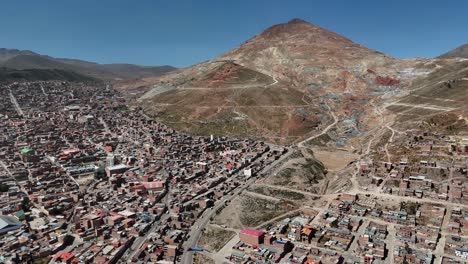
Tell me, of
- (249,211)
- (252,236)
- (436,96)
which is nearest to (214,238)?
(252,236)

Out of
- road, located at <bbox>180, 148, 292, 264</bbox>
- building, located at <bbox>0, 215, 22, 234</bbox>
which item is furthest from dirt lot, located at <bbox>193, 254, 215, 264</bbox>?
building, located at <bbox>0, 215, 22, 234</bbox>

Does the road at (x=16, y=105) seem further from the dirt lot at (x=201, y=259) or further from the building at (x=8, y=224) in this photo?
the dirt lot at (x=201, y=259)

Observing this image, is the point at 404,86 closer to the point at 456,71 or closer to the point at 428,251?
the point at 456,71

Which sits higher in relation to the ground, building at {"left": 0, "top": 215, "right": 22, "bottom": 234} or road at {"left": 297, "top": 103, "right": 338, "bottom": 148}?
road at {"left": 297, "top": 103, "right": 338, "bottom": 148}

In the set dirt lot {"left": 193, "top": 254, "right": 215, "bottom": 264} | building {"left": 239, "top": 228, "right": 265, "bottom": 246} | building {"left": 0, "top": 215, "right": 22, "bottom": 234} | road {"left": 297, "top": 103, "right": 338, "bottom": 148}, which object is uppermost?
road {"left": 297, "top": 103, "right": 338, "bottom": 148}

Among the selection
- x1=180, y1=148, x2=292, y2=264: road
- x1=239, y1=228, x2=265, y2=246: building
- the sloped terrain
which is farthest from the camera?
the sloped terrain

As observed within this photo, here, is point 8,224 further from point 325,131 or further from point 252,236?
point 325,131

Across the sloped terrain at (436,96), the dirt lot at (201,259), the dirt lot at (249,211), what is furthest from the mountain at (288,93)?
the dirt lot at (201,259)

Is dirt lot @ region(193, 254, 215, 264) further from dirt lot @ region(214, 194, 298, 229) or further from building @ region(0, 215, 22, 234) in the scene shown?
building @ region(0, 215, 22, 234)

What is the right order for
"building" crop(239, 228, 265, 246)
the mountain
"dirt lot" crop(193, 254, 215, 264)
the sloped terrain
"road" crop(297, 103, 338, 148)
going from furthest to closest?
the mountain < the sloped terrain < "road" crop(297, 103, 338, 148) < "building" crop(239, 228, 265, 246) < "dirt lot" crop(193, 254, 215, 264)
